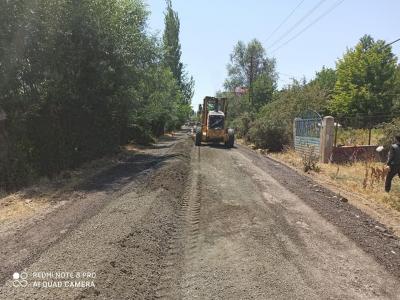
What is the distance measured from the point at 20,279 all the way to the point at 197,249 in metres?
2.62

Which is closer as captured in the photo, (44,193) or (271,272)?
(271,272)

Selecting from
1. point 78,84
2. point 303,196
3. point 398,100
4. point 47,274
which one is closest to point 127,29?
point 78,84

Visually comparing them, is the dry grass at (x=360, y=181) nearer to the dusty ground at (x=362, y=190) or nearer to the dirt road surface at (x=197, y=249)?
the dusty ground at (x=362, y=190)

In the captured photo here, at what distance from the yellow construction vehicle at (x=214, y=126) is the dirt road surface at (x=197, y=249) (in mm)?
16412

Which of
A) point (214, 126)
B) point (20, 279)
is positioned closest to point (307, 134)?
point (214, 126)

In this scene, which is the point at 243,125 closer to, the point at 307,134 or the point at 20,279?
the point at 307,134

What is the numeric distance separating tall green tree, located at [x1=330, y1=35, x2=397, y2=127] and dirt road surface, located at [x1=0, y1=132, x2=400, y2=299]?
112 ft

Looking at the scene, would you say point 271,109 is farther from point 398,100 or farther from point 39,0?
point 39,0

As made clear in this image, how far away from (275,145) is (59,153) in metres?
16.7

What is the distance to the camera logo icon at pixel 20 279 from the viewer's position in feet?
17.0

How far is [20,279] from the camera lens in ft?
17.5

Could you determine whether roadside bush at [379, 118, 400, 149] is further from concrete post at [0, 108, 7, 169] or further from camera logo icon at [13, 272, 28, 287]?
camera logo icon at [13, 272, 28, 287]

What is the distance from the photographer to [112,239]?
6.84 meters

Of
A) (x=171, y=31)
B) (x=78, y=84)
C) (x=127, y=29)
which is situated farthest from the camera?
(x=171, y=31)
